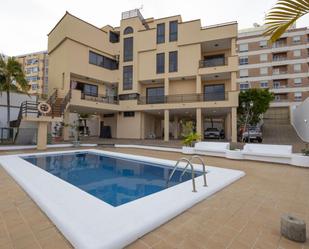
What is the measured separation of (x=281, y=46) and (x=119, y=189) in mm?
39579

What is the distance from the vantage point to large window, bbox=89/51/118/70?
845 inches

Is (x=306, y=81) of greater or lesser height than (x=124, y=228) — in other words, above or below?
above

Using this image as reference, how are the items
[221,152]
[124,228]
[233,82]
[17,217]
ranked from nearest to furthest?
[124,228], [17,217], [221,152], [233,82]

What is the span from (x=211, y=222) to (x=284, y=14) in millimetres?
3025

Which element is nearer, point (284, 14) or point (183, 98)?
point (284, 14)

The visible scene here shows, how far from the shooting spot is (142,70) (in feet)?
75.4

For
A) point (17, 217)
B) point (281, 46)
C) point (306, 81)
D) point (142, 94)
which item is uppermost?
point (281, 46)

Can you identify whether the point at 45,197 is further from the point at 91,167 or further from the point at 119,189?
the point at 91,167

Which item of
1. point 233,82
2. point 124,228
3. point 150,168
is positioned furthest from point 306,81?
point 124,228

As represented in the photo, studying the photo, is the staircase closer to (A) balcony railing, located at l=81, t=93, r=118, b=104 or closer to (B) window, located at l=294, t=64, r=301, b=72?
(A) balcony railing, located at l=81, t=93, r=118, b=104

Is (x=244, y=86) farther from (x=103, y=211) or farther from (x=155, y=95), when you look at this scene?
(x=103, y=211)

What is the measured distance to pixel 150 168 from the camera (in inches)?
330

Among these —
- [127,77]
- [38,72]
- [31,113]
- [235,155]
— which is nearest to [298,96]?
[127,77]

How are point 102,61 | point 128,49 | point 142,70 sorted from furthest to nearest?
point 128,49 → point 142,70 → point 102,61
